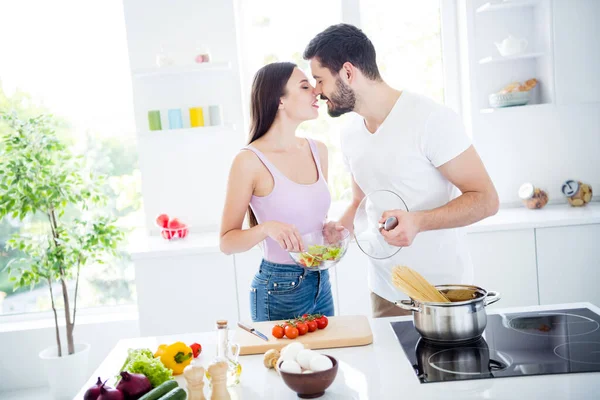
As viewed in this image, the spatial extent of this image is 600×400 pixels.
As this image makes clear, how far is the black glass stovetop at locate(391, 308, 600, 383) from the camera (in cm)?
141

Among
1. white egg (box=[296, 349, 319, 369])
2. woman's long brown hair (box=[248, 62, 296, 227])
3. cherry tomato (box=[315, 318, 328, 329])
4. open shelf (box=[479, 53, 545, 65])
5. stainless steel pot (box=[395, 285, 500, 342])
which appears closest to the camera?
white egg (box=[296, 349, 319, 369])

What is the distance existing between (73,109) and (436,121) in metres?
2.88

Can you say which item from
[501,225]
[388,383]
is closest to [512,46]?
[501,225]

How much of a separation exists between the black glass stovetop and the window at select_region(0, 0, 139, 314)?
9.18 feet

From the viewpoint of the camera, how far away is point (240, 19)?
390 centimetres

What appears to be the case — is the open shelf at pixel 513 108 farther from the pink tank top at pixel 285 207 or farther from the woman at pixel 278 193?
the pink tank top at pixel 285 207

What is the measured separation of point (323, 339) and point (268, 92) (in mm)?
1023

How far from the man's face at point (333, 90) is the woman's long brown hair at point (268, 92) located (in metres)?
0.12

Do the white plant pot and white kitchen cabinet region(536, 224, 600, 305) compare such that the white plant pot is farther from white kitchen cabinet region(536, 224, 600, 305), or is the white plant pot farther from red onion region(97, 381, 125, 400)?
white kitchen cabinet region(536, 224, 600, 305)

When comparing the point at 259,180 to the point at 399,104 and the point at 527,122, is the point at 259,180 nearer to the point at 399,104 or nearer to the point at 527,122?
the point at 399,104

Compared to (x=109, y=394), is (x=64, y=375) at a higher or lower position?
lower

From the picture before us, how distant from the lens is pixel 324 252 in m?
1.81

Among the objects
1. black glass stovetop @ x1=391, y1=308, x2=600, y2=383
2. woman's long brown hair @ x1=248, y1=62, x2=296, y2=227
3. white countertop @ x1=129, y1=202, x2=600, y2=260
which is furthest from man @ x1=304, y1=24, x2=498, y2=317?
white countertop @ x1=129, y1=202, x2=600, y2=260

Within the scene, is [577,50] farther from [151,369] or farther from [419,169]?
[151,369]
